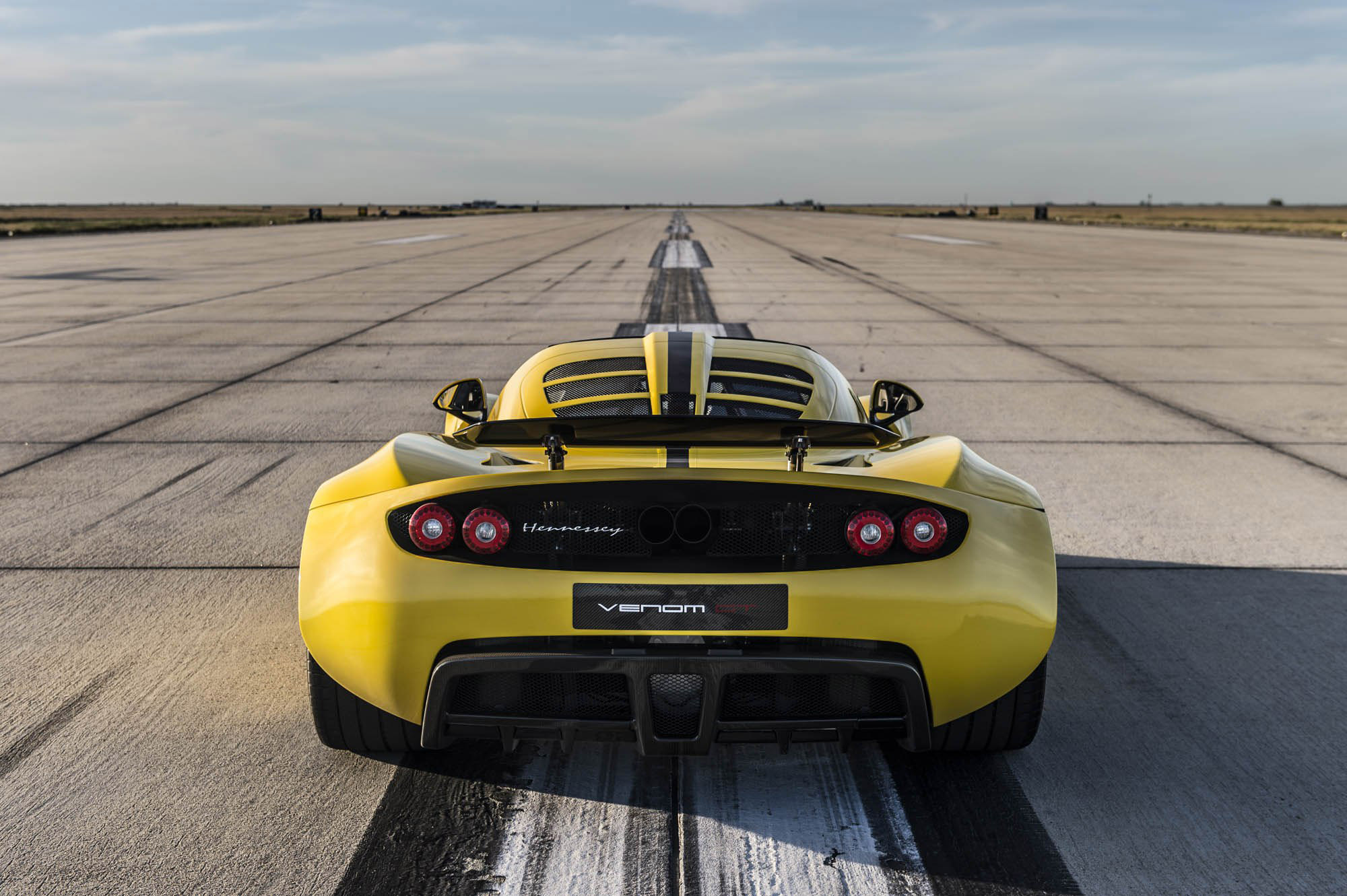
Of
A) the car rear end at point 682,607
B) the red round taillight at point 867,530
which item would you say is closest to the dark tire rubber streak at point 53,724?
the car rear end at point 682,607

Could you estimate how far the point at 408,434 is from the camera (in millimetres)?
3639

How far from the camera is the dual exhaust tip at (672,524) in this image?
9.18 feet

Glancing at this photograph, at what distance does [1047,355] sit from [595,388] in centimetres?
943

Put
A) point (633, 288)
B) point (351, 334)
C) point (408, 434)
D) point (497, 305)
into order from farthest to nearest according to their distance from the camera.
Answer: point (633, 288) < point (497, 305) < point (351, 334) < point (408, 434)

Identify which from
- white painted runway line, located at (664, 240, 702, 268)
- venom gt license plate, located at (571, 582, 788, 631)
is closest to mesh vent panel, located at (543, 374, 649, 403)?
venom gt license plate, located at (571, 582, 788, 631)

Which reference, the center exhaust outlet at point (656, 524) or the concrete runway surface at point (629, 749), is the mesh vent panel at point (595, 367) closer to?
the concrete runway surface at point (629, 749)

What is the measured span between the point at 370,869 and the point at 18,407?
27.1 ft

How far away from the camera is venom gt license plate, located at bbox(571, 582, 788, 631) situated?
2762 millimetres

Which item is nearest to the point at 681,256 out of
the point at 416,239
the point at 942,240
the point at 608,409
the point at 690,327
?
the point at 942,240

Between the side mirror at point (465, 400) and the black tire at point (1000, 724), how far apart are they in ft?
7.05

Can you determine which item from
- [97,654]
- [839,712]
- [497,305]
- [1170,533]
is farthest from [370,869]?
[497,305]

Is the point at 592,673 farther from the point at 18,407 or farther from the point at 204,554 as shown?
the point at 18,407

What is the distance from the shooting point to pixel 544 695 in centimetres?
287

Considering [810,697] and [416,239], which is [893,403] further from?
[416,239]
